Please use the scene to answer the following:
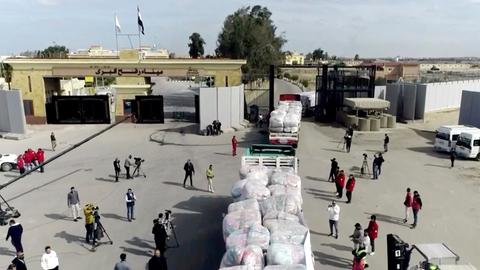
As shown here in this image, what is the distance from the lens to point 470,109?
30.7m

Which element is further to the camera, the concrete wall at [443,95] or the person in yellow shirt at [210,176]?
the concrete wall at [443,95]

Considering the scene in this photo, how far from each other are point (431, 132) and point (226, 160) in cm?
1776

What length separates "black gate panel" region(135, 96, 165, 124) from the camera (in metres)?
34.2

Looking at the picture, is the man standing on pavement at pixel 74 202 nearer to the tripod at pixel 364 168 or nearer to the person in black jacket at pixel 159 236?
the person in black jacket at pixel 159 236

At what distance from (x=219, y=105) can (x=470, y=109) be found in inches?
714

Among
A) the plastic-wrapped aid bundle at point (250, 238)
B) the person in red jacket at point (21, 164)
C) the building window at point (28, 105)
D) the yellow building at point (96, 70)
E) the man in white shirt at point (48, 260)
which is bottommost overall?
the person in red jacket at point (21, 164)

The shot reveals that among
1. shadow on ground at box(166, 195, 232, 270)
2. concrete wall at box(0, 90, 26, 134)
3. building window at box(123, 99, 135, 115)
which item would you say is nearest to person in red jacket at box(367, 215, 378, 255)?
shadow on ground at box(166, 195, 232, 270)

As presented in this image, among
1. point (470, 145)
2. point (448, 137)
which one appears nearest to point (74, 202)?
point (470, 145)

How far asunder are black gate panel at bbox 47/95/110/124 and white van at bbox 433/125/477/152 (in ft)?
74.1

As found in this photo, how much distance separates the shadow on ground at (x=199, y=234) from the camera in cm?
1195

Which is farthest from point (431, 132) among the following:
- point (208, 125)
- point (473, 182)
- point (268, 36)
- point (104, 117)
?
point (268, 36)

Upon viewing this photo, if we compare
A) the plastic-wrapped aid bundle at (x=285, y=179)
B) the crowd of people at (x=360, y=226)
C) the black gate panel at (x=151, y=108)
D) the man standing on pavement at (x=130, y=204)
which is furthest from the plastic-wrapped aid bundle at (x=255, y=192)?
the black gate panel at (x=151, y=108)

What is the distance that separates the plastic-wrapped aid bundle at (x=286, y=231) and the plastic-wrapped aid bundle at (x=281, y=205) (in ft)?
2.14

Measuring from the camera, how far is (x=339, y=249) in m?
12.8
